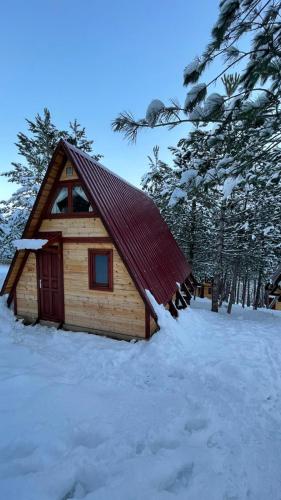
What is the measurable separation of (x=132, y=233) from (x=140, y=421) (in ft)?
17.4

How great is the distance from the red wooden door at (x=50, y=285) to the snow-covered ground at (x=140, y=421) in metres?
1.52

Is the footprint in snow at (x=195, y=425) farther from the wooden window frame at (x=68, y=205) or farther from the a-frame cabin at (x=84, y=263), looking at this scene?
the wooden window frame at (x=68, y=205)

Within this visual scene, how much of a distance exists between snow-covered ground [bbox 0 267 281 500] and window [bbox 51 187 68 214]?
4.06 m

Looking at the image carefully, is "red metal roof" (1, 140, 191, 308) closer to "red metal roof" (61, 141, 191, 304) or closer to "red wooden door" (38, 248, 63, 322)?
"red metal roof" (61, 141, 191, 304)

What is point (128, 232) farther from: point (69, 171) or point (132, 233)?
point (69, 171)

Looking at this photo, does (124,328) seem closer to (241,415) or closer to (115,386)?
(115,386)

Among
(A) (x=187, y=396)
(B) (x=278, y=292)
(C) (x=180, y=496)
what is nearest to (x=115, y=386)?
(A) (x=187, y=396)

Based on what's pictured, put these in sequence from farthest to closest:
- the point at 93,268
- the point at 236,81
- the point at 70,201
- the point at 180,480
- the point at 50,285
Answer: the point at 50,285, the point at 70,201, the point at 93,268, the point at 236,81, the point at 180,480

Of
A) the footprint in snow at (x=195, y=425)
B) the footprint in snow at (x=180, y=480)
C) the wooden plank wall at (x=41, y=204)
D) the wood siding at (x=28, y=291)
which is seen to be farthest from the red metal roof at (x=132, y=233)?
the footprint in snow at (x=180, y=480)

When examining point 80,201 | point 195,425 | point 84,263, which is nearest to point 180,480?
point 195,425

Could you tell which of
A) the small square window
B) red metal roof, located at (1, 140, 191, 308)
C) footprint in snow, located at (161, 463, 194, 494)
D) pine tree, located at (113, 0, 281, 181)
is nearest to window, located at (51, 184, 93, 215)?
the small square window

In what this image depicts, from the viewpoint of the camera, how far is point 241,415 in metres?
3.53

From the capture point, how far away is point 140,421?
3.40m

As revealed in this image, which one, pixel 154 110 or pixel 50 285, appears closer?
pixel 154 110
